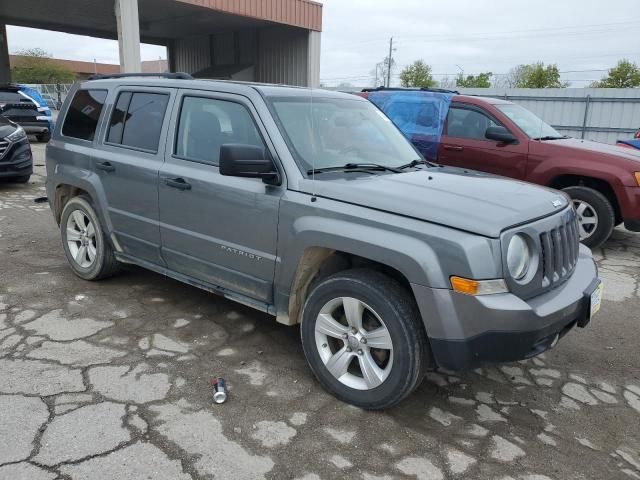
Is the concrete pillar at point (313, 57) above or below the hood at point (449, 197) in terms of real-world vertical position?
above

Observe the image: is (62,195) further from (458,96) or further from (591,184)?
(591,184)

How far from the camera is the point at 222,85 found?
12.5 ft

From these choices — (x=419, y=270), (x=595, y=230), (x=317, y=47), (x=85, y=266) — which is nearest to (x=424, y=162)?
(x=419, y=270)

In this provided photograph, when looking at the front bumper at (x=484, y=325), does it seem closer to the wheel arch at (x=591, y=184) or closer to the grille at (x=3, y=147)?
the wheel arch at (x=591, y=184)

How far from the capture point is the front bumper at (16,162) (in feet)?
29.7

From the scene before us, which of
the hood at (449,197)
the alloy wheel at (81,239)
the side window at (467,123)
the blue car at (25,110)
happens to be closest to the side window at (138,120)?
the alloy wheel at (81,239)

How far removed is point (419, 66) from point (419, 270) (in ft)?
169

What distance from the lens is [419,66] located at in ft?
167

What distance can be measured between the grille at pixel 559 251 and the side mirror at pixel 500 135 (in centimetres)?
389

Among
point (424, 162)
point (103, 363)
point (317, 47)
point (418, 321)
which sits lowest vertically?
point (103, 363)

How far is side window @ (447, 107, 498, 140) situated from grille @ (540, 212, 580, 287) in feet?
14.0

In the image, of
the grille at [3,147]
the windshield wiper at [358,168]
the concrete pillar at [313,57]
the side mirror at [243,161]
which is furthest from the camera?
the concrete pillar at [313,57]

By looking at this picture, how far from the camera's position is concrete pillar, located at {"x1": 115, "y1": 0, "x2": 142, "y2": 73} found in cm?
1416

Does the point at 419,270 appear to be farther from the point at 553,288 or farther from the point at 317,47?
the point at 317,47
